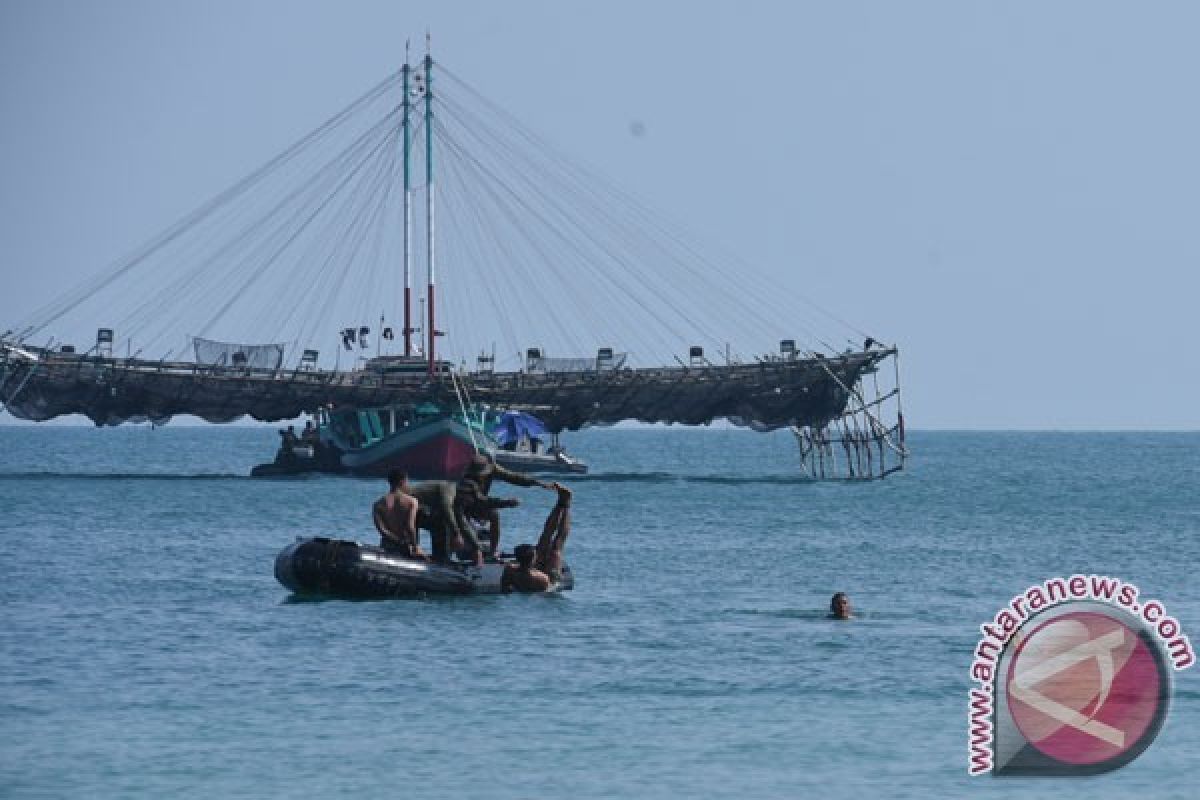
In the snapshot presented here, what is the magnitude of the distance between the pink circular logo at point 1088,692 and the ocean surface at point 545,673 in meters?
0.53

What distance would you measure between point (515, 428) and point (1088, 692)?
76556mm

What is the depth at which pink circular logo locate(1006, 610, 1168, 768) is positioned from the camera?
2920 centimetres

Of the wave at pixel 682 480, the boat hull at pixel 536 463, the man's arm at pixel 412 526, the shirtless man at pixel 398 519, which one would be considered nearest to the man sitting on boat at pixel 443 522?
the man's arm at pixel 412 526

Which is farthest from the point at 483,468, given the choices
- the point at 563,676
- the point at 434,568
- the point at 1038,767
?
the point at 1038,767

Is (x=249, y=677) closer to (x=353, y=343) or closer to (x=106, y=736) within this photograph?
(x=106, y=736)

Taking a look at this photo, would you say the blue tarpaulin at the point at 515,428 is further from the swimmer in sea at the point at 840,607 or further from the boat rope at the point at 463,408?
the swimmer in sea at the point at 840,607

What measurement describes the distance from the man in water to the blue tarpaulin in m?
61.5

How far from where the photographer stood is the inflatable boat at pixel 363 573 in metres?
42.5

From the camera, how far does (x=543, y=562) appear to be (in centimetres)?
4500

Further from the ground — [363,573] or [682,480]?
[682,480]

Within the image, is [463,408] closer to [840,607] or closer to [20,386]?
[20,386]

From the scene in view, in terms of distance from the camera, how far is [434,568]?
141 ft

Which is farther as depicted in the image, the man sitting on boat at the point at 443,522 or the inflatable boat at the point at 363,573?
the man sitting on boat at the point at 443,522

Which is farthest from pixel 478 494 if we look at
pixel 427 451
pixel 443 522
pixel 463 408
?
pixel 427 451
